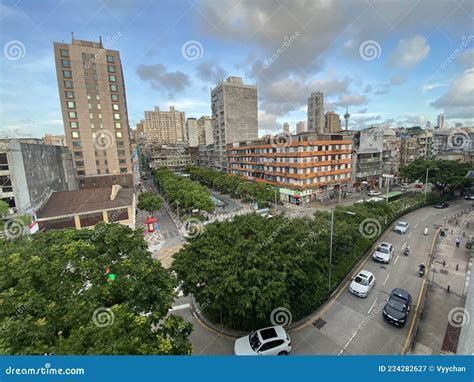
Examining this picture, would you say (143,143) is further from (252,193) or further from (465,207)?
(465,207)

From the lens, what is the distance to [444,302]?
38.6 ft

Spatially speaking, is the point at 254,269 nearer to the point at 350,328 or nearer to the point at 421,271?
the point at 350,328

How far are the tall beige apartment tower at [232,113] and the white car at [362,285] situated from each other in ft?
166

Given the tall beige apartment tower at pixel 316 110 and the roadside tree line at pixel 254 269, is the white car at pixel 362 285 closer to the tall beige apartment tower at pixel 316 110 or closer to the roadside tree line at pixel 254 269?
the roadside tree line at pixel 254 269

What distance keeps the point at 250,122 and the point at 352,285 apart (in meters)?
57.0

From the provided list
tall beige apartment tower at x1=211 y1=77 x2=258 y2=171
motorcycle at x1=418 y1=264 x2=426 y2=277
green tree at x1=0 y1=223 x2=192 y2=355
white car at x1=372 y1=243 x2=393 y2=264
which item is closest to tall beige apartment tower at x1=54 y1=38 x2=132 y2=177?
tall beige apartment tower at x1=211 y1=77 x2=258 y2=171

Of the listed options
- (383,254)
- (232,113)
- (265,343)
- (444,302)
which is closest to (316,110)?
(232,113)

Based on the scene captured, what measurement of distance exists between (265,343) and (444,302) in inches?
430

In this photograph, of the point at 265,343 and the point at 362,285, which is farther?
the point at 362,285

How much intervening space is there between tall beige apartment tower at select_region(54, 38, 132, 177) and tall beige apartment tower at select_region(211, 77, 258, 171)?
27.3 metres

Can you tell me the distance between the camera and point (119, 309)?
15.9ft

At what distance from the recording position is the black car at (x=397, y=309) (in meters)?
10.0

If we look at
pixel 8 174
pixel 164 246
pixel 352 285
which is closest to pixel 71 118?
pixel 8 174

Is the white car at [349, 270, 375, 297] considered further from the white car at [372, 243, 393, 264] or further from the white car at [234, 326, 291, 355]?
the white car at [234, 326, 291, 355]
